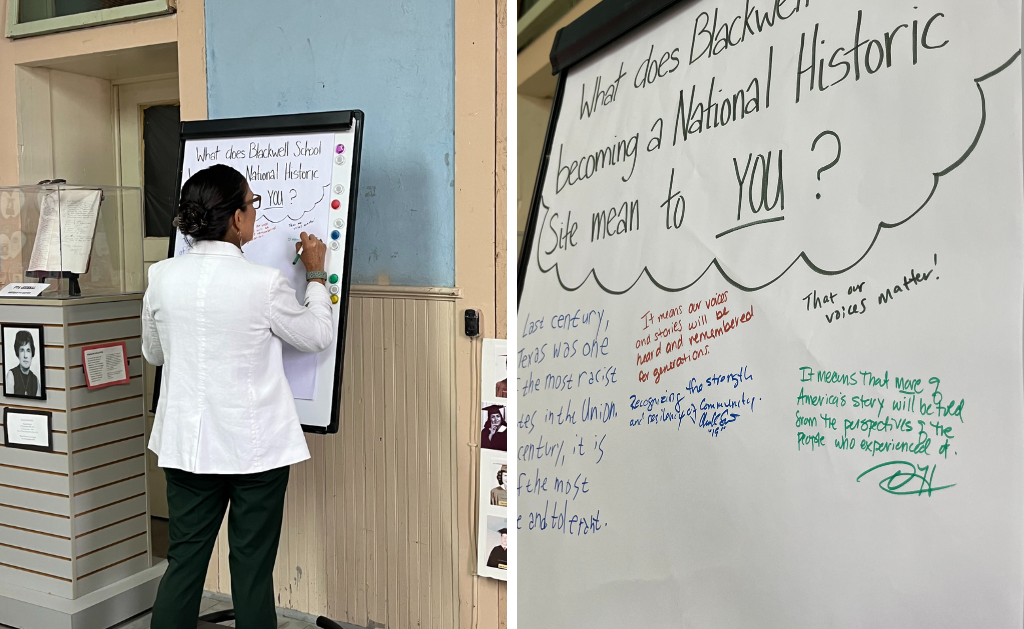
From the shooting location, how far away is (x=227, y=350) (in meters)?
1.61

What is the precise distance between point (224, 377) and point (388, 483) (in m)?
0.68

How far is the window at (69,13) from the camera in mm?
2387

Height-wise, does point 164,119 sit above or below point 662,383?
above

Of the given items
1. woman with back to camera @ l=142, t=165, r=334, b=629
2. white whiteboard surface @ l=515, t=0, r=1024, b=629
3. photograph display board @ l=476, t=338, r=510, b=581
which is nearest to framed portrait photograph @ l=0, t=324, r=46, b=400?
woman with back to camera @ l=142, t=165, r=334, b=629

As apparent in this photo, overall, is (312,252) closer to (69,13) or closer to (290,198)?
(290,198)

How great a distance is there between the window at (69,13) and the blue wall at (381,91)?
0.34 meters

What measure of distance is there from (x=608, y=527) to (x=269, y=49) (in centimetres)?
217

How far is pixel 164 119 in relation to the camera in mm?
2852

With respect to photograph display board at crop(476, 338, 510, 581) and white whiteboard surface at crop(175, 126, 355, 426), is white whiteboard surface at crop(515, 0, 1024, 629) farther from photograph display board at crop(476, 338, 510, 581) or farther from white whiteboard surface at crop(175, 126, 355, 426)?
photograph display board at crop(476, 338, 510, 581)

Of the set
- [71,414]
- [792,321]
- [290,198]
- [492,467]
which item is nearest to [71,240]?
[71,414]

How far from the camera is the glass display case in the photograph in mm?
2240

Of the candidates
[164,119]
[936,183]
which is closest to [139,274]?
[164,119]

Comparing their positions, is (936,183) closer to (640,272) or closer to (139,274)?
(640,272)
